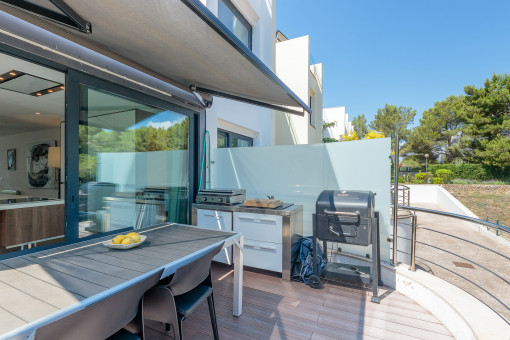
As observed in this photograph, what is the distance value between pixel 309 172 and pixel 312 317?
2.11 m

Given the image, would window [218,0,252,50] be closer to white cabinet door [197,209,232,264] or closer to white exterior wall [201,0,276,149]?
white exterior wall [201,0,276,149]

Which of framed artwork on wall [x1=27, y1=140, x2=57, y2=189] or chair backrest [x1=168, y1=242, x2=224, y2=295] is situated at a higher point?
framed artwork on wall [x1=27, y1=140, x2=57, y2=189]

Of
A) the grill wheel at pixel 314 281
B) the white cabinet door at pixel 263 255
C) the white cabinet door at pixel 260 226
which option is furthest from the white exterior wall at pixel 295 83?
the grill wheel at pixel 314 281

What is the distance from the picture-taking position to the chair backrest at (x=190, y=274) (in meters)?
1.53

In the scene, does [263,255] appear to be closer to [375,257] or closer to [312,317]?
[312,317]

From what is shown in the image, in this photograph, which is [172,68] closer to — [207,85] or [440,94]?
[207,85]

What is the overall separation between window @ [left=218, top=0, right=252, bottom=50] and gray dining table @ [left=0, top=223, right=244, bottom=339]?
4.94m

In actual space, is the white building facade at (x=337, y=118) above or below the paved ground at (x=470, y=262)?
above

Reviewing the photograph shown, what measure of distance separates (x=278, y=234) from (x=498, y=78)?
25.5m

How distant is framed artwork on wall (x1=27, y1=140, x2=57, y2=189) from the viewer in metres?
6.32

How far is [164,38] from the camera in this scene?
6.57 feet

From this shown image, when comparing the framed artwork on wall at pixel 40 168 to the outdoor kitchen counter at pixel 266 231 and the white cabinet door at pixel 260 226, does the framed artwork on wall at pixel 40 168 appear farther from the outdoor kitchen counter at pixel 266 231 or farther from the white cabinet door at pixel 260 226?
the white cabinet door at pixel 260 226

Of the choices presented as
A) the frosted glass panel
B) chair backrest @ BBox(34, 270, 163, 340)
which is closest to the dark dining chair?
chair backrest @ BBox(34, 270, 163, 340)

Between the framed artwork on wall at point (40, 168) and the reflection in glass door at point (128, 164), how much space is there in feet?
14.9
